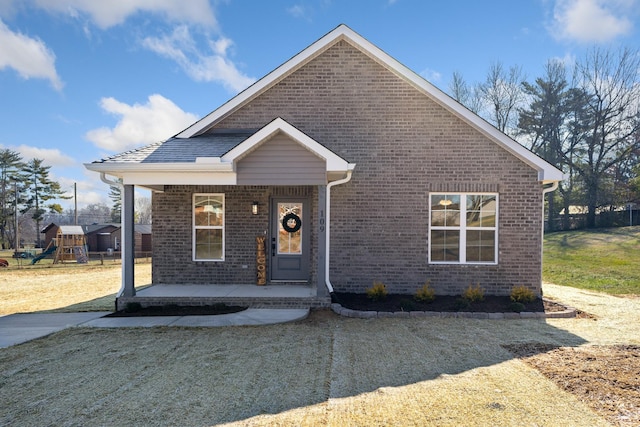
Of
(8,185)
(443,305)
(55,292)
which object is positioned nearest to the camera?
(443,305)

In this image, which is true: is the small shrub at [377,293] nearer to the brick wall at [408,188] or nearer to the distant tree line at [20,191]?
the brick wall at [408,188]

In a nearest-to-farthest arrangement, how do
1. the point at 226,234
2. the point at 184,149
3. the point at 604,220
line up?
1. the point at 184,149
2. the point at 226,234
3. the point at 604,220

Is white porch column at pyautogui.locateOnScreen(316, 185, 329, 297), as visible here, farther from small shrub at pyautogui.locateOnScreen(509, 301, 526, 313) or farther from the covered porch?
small shrub at pyautogui.locateOnScreen(509, 301, 526, 313)

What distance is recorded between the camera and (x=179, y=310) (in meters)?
8.16

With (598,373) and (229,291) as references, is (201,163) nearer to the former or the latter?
(229,291)

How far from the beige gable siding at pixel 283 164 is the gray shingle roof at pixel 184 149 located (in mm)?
851

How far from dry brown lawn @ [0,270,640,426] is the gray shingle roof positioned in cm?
359

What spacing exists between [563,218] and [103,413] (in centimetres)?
3783

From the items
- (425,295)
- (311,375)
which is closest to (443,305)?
(425,295)

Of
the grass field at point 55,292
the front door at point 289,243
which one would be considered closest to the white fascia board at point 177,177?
the front door at point 289,243

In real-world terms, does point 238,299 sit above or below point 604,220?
below

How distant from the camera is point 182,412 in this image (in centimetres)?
383

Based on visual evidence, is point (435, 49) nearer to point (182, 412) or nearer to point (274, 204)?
point (274, 204)

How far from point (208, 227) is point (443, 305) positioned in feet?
20.3
